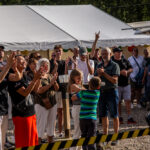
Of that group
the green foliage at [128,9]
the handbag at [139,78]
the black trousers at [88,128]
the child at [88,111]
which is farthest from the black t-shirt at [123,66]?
the green foliage at [128,9]

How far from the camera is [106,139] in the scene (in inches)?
198

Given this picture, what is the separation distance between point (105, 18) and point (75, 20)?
1.16 metres

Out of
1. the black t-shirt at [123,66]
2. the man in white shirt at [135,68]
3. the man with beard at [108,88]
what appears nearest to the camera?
the man with beard at [108,88]

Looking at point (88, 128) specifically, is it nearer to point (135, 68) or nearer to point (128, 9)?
point (135, 68)

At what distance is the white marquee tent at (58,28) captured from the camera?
9961mm

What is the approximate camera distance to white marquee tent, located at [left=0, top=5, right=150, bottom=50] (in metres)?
9.96

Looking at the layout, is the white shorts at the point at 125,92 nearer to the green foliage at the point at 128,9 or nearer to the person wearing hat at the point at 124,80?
the person wearing hat at the point at 124,80

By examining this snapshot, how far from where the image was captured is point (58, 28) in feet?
35.2

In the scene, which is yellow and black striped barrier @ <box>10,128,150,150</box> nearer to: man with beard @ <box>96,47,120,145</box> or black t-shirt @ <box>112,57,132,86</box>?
man with beard @ <box>96,47,120,145</box>

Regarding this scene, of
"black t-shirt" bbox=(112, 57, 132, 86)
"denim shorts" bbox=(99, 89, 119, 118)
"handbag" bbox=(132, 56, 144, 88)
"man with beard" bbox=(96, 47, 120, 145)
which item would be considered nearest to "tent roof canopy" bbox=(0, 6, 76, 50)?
"black t-shirt" bbox=(112, 57, 132, 86)

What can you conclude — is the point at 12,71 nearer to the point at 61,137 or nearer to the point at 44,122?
the point at 44,122

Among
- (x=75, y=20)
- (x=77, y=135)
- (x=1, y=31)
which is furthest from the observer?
(x=75, y=20)

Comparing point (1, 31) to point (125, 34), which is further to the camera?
point (125, 34)

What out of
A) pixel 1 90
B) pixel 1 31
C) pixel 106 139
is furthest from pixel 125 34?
pixel 106 139
